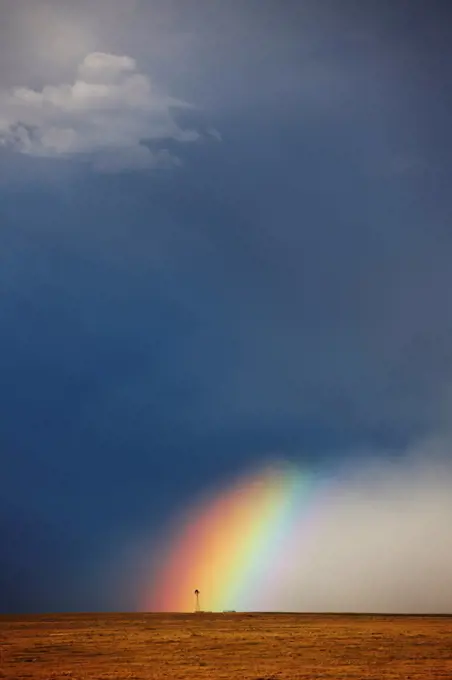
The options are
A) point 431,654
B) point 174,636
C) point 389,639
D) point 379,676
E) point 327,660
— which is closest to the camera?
point 379,676

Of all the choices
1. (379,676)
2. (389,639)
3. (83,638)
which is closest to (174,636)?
(83,638)

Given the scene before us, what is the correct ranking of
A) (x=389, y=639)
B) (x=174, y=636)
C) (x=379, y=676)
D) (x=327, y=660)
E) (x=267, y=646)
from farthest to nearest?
1. (x=174, y=636)
2. (x=389, y=639)
3. (x=267, y=646)
4. (x=327, y=660)
5. (x=379, y=676)

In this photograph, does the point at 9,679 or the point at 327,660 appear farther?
→ the point at 327,660

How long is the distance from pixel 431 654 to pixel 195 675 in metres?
15.6

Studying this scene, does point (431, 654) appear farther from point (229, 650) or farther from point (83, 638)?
point (83, 638)

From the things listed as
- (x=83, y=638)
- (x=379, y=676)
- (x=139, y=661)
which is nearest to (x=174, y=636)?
(x=83, y=638)

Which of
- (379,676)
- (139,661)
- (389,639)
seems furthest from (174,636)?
(379,676)

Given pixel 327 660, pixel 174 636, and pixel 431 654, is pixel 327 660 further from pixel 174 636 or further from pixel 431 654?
pixel 174 636

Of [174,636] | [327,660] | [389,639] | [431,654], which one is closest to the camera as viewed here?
[327,660]

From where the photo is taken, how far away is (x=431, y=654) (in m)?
40.2

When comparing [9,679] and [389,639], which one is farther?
[389,639]

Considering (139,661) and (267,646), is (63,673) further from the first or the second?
(267,646)

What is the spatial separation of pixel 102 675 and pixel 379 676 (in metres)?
11.5

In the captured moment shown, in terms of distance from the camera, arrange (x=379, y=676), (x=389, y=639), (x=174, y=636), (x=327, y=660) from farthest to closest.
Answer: (x=174, y=636) → (x=389, y=639) → (x=327, y=660) → (x=379, y=676)
